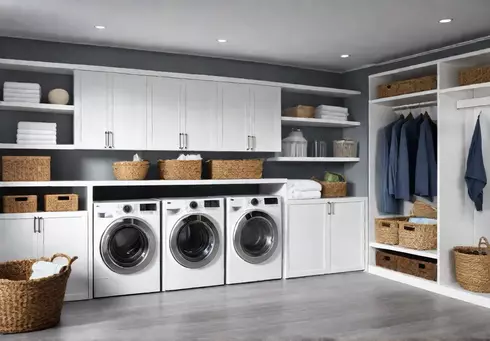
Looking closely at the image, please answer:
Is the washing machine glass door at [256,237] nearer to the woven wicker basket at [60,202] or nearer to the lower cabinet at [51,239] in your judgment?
the lower cabinet at [51,239]

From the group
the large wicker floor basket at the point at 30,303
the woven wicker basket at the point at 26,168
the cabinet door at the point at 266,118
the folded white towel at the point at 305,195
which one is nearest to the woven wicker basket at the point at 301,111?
the cabinet door at the point at 266,118

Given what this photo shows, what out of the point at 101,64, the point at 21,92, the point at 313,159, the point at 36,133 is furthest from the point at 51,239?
the point at 313,159

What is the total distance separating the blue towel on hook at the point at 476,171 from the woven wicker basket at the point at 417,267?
2.59ft

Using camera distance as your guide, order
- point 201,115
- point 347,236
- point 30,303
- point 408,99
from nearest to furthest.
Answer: point 30,303, point 201,115, point 408,99, point 347,236

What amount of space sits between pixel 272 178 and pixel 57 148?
247 cm

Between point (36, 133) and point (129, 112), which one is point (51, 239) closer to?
point (36, 133)

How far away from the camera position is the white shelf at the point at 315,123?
588 centimetres

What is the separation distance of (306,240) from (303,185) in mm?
610

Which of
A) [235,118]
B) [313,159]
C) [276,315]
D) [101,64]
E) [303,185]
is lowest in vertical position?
[276,315]

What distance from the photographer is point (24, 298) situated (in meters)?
3.80

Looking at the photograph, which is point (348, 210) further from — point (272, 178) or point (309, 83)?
point (309, 83)

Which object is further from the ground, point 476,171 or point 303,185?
point 476,171

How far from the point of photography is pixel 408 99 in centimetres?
571

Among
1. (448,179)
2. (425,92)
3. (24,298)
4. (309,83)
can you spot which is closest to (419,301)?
(448,179)
